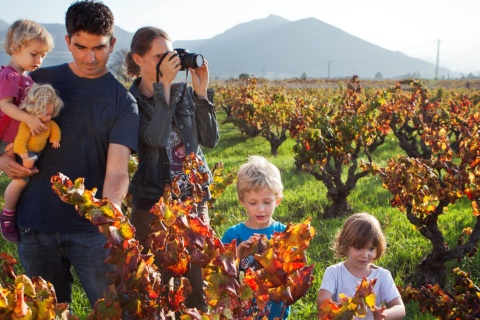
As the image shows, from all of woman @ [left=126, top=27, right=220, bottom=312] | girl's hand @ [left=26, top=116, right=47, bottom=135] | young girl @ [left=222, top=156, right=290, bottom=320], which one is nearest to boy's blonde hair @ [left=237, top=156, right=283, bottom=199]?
young girl @ [left=222, top=156, right=290, bottom=320]

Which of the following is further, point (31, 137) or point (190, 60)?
point (190, 60)

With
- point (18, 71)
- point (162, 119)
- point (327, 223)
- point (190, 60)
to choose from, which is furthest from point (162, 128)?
point (327, 223)

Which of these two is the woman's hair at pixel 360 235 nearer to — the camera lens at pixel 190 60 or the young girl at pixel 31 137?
the camera lens at pixel 190 60

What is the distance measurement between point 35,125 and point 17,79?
0.50 m

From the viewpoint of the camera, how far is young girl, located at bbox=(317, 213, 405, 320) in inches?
96.7

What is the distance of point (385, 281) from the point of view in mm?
2488

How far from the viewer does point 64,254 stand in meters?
2.32

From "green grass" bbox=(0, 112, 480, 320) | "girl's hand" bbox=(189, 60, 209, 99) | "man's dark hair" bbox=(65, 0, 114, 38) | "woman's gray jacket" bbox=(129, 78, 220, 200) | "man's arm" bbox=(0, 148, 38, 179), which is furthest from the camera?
"green grass" bbox=(0, 112, 480, 320)

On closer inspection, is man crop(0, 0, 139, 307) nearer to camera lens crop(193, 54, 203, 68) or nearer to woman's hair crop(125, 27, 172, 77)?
woman's hair crop(125, 27, 172, 77)

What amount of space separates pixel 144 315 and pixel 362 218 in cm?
162

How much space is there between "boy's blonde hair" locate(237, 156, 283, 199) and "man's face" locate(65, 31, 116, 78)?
2.90 ft

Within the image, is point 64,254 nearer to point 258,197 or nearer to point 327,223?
point 258,197

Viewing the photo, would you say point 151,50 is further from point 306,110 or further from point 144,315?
point 306,110

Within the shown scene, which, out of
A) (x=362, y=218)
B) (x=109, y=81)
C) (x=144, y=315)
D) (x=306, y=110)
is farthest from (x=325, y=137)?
(x=144, y=315)
